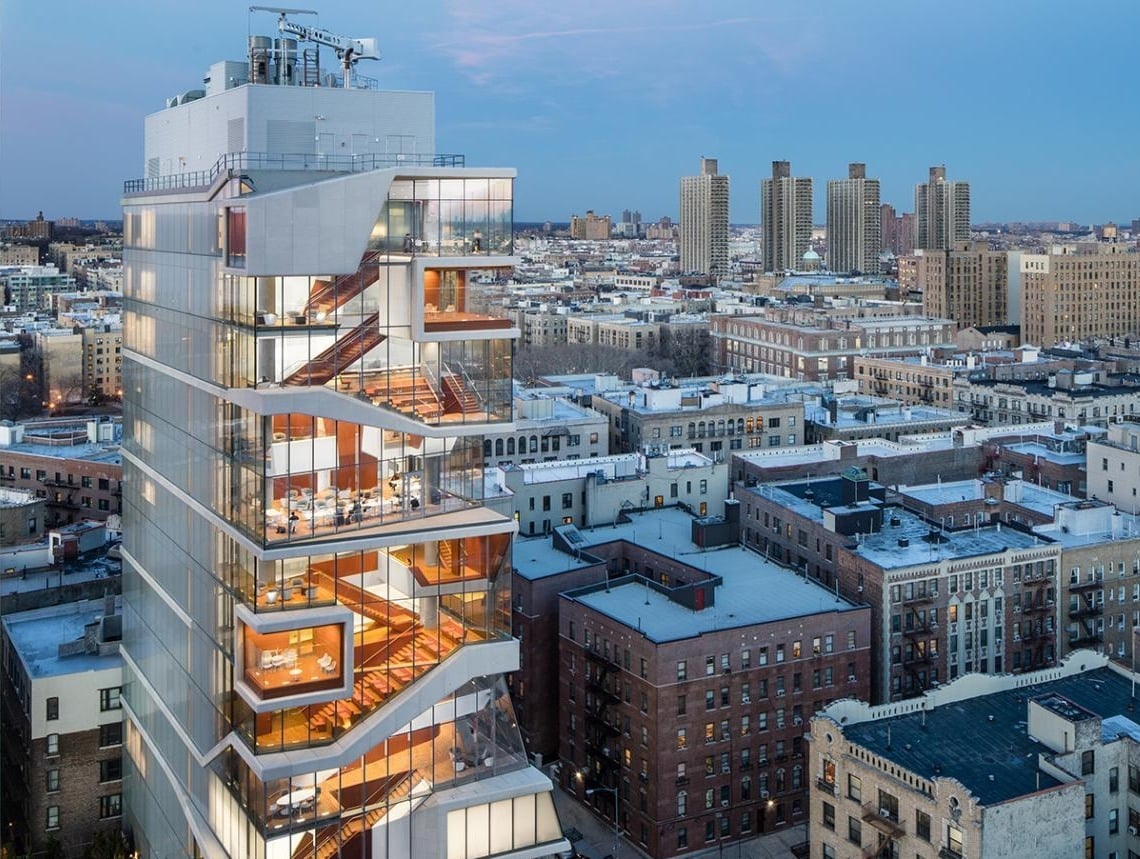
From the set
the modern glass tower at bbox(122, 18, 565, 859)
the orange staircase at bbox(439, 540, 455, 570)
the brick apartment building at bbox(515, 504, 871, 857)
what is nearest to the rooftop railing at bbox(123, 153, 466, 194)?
the modern glass tower at bbox(122, 18, 565, 859)

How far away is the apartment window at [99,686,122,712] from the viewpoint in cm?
5150

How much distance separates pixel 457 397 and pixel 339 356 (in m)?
3.06

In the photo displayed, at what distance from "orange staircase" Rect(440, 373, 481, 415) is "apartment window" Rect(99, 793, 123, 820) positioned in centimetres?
2764

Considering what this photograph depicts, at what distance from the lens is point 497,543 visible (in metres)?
34.2

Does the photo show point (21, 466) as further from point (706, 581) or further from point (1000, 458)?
point (1000, 458)

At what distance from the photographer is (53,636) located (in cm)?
5647

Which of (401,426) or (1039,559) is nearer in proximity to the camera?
(401,426)

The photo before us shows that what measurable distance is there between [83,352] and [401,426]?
160491mm

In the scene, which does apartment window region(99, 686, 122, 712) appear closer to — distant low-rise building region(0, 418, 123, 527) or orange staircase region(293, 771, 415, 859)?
orange staircase region(293, 771, 415, 859)

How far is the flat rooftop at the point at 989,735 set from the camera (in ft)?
158

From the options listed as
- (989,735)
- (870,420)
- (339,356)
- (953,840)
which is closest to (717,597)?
(989,735)

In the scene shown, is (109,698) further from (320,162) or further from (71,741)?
(320,162)

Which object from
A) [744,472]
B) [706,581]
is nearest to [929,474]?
[744,472]

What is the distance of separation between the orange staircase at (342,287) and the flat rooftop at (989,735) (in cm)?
2739
